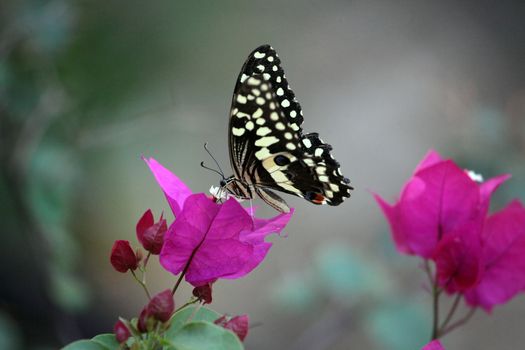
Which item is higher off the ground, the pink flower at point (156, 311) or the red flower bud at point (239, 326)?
the pink flower at point (156, 311)

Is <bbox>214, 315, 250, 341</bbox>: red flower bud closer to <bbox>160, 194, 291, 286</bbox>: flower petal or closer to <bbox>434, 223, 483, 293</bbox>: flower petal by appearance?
<bbox>160, 194, 291, 286</bbox>: flower petal

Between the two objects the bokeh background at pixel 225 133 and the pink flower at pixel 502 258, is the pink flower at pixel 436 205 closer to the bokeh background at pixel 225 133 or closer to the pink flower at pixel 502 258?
the pink flower at pixel 502 258

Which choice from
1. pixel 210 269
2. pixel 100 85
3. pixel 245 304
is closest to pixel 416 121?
pixel 245 304

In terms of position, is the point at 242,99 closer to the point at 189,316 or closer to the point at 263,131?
the point at 263,131

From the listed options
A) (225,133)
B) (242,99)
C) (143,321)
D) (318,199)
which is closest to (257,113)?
(242,99)

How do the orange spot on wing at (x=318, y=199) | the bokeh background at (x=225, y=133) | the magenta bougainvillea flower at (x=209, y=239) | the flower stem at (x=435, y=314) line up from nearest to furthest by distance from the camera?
1. the magenta bougainvillea flower at (x=209, y=239)
2. the flower stem at (x=435, y=314)
3. the orange spot on wing at (x=318, y=199)
4. the bokeh background at (x=225, y=133)

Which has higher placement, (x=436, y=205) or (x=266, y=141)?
(x=266, y=141)

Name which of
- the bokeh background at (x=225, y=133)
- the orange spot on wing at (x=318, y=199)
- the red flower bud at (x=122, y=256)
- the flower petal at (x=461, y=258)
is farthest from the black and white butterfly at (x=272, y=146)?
the bokeh background at (x=225, y=133)
